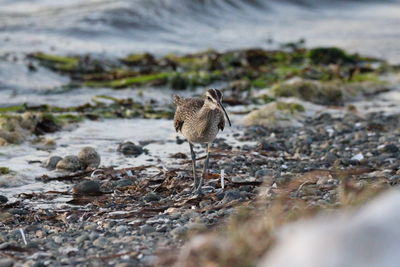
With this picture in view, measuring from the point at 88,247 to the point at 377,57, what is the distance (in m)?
14.2

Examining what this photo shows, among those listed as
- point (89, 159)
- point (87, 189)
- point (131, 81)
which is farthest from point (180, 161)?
point (131, 81)

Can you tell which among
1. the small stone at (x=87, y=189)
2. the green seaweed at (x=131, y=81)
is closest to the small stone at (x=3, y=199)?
the small stone at (x=87, y=189)

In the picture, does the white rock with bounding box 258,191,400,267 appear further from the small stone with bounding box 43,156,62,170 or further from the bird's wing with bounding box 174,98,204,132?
the small stone with bounding box 43,156,62,170

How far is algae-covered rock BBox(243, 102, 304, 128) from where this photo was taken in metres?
9.52

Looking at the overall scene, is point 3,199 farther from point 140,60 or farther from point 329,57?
point 329,57

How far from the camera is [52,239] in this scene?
4746 millimetres

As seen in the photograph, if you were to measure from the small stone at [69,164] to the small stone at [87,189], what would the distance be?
0.81m

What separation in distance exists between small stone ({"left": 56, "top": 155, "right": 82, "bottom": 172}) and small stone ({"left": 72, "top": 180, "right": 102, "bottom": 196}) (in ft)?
2.64

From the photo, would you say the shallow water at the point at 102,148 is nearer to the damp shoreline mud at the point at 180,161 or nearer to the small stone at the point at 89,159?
the damp shoreline mud at the point at 180,161

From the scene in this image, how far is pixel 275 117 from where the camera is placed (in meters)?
9.66

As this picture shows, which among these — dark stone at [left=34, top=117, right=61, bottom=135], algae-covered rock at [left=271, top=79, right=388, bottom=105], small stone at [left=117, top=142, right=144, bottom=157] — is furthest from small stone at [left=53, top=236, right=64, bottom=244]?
algae-covered rock at [left=271, top=79, right=388, bottom=105]

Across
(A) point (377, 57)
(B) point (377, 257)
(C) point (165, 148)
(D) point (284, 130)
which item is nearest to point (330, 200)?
(B) point (377, 257)

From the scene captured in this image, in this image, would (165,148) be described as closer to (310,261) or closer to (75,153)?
(75,153)

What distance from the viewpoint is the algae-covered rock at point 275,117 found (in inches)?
375
